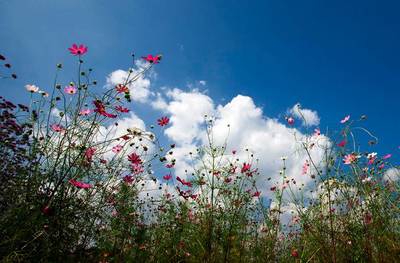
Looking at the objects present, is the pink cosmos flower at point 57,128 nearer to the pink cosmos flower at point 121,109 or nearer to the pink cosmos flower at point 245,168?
the pink cosmos flower at point 121,109

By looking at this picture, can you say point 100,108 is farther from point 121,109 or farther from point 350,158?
point 350,158

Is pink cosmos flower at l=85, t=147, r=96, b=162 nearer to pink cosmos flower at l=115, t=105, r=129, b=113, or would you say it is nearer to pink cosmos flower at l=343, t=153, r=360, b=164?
pink cosmos flower at l=115, t=105, r=129, b=113

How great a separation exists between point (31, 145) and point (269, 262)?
261 cm

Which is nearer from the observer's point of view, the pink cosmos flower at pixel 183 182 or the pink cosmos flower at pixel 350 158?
the pink cosmos flower at pixel 350 158

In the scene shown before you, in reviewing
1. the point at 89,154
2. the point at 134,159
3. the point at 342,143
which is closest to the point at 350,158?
the point at 342,143

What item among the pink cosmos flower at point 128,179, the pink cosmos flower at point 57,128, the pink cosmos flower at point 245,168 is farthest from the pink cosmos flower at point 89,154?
the pink cosmos flower at point 245,168

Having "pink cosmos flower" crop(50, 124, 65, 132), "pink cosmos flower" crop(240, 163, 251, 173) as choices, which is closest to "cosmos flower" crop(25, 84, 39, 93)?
"pink cosmos flower" crop(50, 124, 65, 132)

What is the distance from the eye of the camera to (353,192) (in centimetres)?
318

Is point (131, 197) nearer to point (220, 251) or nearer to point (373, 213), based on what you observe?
point (220, 251)

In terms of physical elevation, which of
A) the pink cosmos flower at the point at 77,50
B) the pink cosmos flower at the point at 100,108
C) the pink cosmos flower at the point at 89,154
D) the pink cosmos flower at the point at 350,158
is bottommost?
the pink cosmos flower at the point at 89,154

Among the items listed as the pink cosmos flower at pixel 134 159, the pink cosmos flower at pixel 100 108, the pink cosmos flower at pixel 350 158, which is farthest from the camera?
the pink cosmos flower at pixel 134 159

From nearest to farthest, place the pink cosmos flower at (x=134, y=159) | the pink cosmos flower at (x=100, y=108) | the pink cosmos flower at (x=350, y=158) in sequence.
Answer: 1. the pink cosmos flower at (x=100, y=108)
2. the pink cosmos flower at (x=350, y=158)
3. the pink cosmos flower at (x=134, y=159)

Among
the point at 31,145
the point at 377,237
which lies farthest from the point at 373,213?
the point at 31,145

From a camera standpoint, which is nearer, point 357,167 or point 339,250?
point 357,167
